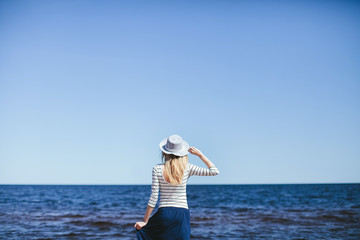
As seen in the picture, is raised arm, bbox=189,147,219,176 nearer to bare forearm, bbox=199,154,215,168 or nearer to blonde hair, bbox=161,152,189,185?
bare forearm, bbox=199,154,215,168

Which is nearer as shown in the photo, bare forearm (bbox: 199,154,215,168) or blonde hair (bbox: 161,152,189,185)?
blonde hair (bbox: 161,152,189,185)

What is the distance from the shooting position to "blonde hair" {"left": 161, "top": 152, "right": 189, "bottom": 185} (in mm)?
3791

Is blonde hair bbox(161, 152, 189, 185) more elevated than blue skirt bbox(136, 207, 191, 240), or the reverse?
blonde hair bbox(161, 152, 189, 185)

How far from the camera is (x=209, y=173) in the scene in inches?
151

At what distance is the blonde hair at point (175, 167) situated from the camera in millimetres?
3791

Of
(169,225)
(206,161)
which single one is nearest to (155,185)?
(169,225)

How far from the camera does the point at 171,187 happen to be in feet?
12.6

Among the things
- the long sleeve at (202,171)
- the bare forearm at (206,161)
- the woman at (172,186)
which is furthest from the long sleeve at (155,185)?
the bare forearm at (206,161)

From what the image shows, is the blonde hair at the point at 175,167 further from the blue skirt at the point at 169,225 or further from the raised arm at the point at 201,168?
the blue skirt at the point at 169,225

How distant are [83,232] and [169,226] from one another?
948 centimetres

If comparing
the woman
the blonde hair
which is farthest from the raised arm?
the blonde hair

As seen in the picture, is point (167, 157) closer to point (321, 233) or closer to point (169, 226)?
point (169, 226)

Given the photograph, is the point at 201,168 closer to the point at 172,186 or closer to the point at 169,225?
the point at 172,186

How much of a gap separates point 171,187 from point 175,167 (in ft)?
0.74
